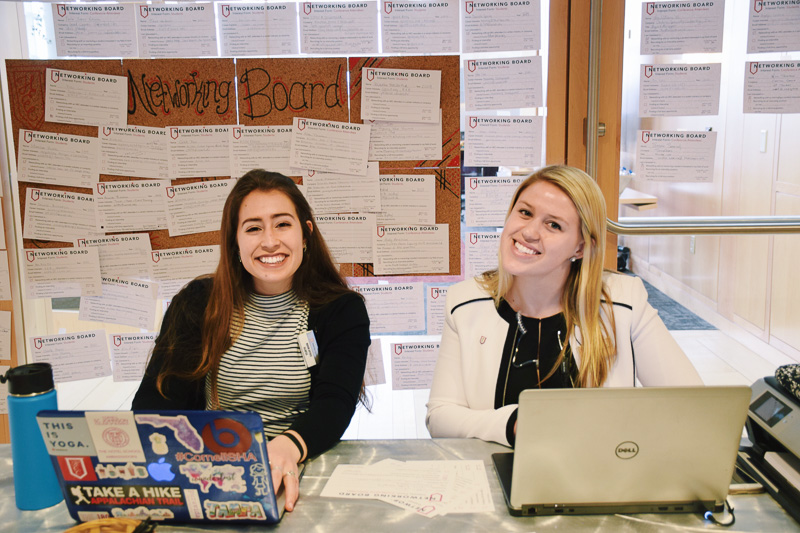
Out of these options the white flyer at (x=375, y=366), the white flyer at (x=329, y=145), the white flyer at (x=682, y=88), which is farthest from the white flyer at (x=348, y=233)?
the white flyer at (x=682, y=88)

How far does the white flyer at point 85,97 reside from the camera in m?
2.21

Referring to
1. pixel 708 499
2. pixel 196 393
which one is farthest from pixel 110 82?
pixel 708 499

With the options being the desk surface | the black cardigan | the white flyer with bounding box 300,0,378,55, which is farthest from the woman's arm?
the white flyer with bounding box 300,0,378,55

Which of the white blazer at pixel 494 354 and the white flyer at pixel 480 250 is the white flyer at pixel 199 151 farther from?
the white blazer at pixel 494 354

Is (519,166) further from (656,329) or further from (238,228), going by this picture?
(238,228)

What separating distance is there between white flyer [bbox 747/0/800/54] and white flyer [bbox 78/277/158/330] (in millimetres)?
2137

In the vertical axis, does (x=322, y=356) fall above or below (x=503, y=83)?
below

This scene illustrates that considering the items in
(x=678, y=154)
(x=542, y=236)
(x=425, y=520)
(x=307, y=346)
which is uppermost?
(x=678, y=154)

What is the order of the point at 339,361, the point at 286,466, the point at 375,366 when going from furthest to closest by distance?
the point at 375,366 < the point at 339,361 < the point at 286,466

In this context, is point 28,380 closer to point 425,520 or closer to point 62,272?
point 425,520

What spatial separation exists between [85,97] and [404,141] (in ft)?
3.43

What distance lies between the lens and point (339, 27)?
2205 mm

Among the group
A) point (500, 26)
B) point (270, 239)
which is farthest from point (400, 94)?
point (270, 239)

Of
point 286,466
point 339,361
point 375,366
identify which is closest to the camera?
point 286,466
